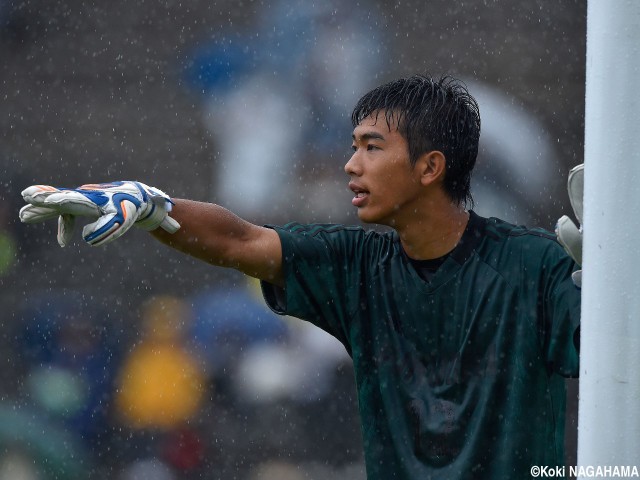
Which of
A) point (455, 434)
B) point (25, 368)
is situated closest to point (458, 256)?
point (455, 434)

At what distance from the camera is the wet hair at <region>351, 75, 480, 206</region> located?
10.7ft

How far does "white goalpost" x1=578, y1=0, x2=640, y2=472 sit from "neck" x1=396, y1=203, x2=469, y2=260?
1.04 meters

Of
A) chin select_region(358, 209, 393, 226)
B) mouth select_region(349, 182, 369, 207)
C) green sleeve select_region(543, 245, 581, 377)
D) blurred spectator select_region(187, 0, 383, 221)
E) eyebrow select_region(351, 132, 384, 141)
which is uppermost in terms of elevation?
blurred spectator select_region(187, 0, 383, 221)

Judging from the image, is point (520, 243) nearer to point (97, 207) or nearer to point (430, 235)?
point (430, 235)

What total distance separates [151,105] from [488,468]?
7.91ft

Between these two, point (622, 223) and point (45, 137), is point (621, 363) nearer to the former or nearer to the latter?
point (622, 223)

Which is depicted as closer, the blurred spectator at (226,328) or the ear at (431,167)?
the ear at (431,167)

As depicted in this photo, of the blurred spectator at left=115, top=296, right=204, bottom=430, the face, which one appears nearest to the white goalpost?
the face

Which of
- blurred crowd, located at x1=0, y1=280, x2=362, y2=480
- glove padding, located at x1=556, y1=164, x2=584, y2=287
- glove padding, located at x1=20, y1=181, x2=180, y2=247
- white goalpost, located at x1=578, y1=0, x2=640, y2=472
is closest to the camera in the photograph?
white goalpost, located at x1=578, y1=0, x2=640, y2=472

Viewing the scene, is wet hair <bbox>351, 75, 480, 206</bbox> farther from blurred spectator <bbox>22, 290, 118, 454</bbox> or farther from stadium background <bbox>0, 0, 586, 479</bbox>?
blurred spectator <bbox>22, 290, 118, 454</bbox>

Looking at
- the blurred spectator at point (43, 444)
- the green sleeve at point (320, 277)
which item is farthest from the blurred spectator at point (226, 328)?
the green sleeve at point (320, 277)

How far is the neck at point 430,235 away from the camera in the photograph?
10.5 feet

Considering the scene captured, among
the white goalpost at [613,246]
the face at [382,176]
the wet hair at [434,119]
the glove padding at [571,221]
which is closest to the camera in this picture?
the white goalpost at [613,246]

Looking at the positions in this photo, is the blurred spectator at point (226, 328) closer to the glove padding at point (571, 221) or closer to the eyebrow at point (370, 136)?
the eyebrow at point (370, 136)
